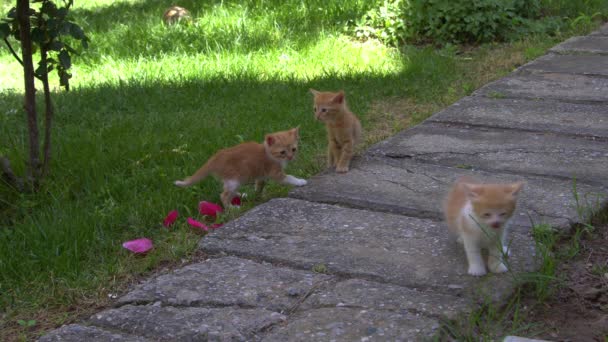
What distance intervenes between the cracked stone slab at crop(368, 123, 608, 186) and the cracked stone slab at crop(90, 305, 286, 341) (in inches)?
74.3

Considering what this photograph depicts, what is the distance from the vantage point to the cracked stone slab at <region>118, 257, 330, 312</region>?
9.65 feet

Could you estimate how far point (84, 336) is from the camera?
2.74 meters

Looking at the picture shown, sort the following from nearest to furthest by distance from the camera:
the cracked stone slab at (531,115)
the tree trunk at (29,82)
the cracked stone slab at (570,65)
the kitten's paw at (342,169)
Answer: the tree trunk at (29,82)
the kitten's paw at (342,169)
the cracked stone slab at (531,115)
the cracked stone slab at (570,65)

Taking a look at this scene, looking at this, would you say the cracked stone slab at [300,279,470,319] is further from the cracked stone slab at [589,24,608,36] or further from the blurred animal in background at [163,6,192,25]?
the blurred animal in background at [163,6,192,25]

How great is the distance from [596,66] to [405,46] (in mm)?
1723

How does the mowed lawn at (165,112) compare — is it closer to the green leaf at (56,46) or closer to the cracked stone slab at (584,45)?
the cracked stone slab at (584,45)

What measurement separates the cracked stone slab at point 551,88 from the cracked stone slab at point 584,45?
876mm

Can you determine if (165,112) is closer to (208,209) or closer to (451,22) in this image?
(208,209)

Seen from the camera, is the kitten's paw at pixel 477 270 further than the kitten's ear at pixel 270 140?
No

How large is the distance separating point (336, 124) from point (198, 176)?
89cm

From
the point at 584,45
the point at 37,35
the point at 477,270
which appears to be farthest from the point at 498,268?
the point at 584,45

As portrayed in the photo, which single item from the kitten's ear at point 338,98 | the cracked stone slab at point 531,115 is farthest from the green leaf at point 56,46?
the cracked stone slab at point 531,115

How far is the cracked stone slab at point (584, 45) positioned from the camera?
6883 mm

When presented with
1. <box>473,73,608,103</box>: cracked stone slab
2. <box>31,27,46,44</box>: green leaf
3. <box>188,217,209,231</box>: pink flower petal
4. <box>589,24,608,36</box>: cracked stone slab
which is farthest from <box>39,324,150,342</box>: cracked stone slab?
<box>589,24,608,36</box>: cracked stone slab
